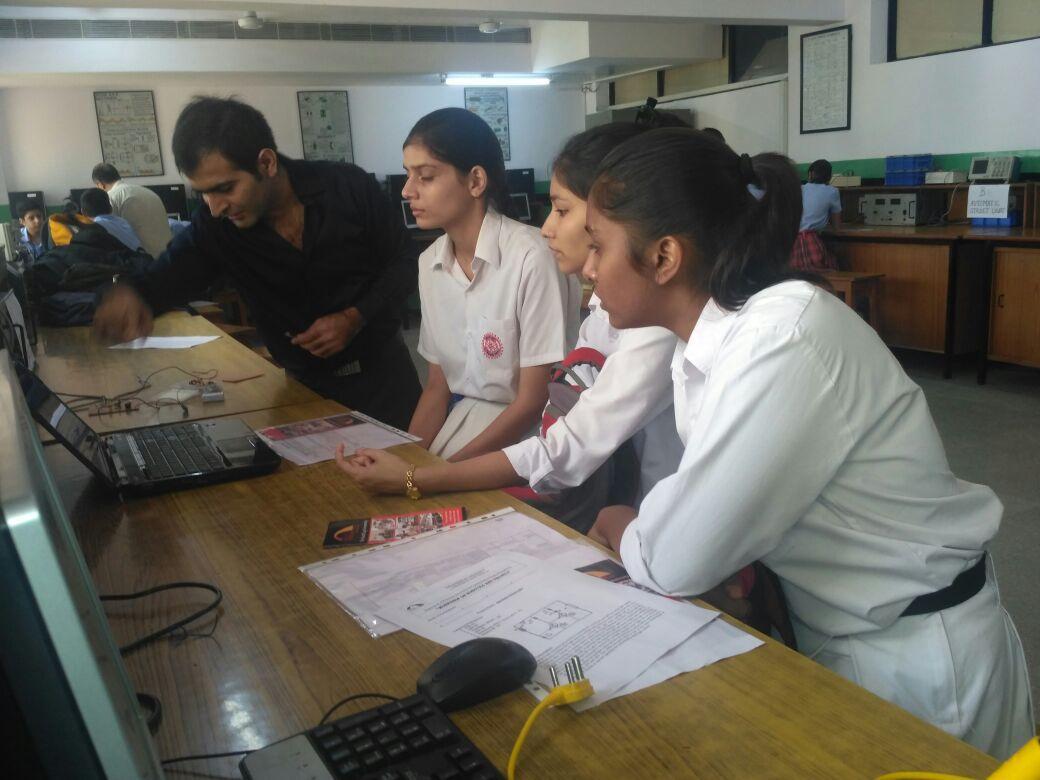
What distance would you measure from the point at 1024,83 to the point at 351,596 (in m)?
6.80

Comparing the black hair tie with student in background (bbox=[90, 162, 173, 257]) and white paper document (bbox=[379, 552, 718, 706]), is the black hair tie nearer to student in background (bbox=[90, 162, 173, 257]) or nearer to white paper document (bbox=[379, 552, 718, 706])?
white paper document (bbox=[379, 552, 718, 706])

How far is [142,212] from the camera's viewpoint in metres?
7.15

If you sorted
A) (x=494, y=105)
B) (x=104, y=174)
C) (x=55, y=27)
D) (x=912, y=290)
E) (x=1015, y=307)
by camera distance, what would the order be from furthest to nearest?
1. (x=494, y=105)
2. (x=55, y=27)
3. (x=104, y=174)
4. (x=912, y=290)
5. (x=1015, y=307)

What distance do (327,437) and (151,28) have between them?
8.46m

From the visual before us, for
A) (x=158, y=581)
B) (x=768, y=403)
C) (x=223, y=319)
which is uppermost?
(x=768, y=403)

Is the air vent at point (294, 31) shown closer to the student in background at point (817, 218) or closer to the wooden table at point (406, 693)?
the student in background at point (817, 218)

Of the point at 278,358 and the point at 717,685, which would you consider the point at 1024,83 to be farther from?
the point at 717,685

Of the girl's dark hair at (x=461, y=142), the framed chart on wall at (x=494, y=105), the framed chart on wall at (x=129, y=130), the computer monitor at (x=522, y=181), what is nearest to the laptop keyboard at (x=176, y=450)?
the girl's dark hair at (x=461, y=142)

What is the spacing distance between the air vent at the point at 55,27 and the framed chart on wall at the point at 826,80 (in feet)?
21.9

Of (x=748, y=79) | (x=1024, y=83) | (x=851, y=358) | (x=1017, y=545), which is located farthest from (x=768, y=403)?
(x=748, y=79)

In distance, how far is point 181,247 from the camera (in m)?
2.41

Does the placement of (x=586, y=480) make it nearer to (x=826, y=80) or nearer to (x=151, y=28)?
(x=826, y=80)

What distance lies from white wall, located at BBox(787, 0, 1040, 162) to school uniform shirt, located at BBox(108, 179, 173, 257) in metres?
5.63

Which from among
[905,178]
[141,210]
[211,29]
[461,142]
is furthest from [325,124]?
[461,142]
